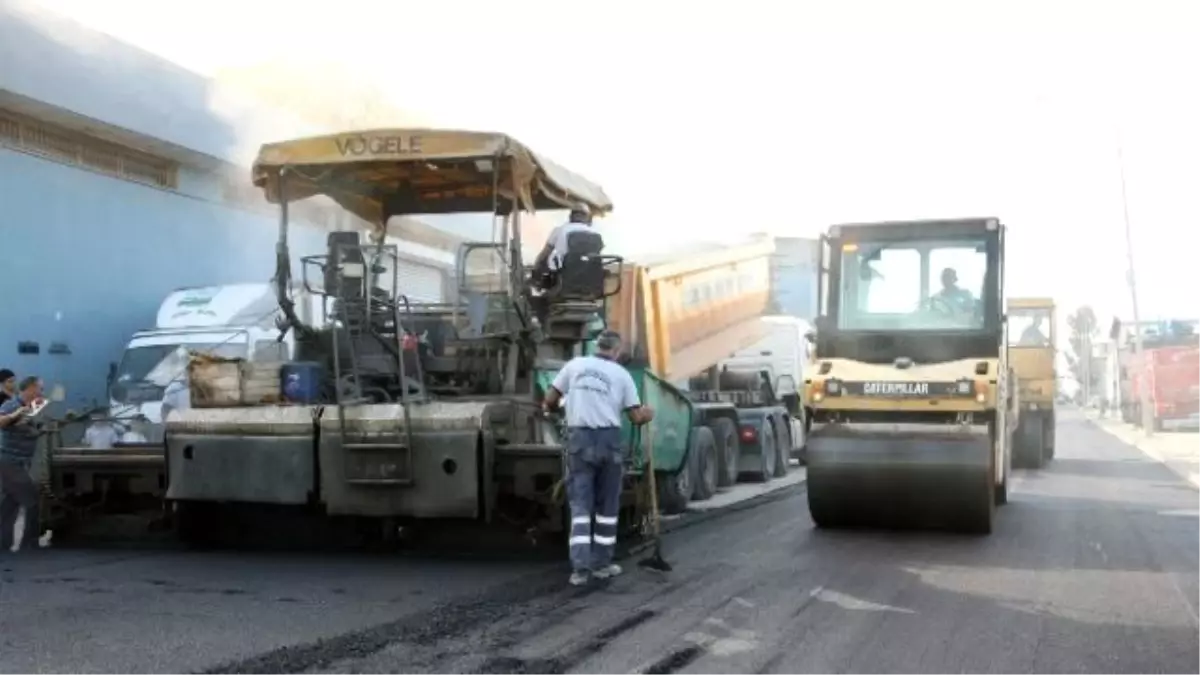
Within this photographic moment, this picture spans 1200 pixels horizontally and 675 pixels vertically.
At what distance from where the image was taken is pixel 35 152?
45.0 ft

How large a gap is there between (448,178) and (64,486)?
3471 mm

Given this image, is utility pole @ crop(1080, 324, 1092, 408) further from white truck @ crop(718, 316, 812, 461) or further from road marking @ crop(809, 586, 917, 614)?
road marking @ crop(809, 586, 917, 614)

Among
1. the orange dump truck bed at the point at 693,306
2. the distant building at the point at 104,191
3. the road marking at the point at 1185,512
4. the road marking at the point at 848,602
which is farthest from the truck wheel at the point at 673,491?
the distant building at the point at 104,191

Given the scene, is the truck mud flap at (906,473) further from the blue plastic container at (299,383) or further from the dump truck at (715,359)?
the blue plastic container at (299,383)

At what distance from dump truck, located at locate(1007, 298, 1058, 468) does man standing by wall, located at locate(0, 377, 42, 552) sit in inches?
552

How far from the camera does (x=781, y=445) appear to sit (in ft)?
56.4

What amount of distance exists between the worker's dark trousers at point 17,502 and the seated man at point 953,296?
7130mm

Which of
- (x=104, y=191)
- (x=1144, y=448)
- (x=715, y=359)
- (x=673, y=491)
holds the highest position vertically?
(x=104, y=191)

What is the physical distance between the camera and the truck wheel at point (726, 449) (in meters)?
14.9

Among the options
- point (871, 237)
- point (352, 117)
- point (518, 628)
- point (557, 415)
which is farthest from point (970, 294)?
point (352, 117)

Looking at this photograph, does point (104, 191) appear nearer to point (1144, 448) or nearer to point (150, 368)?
point (150, 368)

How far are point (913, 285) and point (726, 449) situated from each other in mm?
5237

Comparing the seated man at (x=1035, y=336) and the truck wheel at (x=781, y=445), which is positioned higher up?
the seated man at (x=1035, y=336)

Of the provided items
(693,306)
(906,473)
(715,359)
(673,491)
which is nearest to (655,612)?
(906,473)
